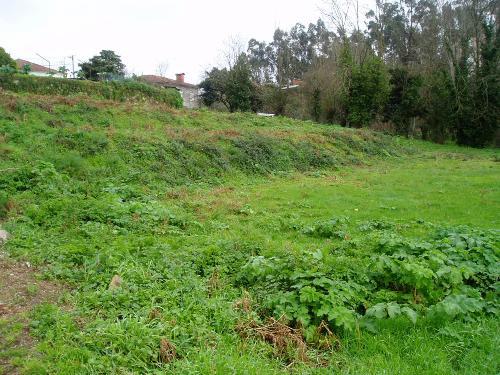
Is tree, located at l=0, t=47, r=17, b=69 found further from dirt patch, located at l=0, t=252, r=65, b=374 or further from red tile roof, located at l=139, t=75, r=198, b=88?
dirt patch, located at l=0, t=252, r=65, b=374

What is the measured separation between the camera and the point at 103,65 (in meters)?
36.7

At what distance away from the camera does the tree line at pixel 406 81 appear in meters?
29.3

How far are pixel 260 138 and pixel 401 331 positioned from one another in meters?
14.3

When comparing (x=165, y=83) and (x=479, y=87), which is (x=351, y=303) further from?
(x=165, y=83)

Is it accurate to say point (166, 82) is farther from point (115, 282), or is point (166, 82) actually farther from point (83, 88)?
point (115, 282)

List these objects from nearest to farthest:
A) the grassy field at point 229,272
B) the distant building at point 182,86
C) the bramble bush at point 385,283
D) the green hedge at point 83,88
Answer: the grassy field at point 229,272 < the bramble bush at point 385,283 < the green hedge at point 83,88 < the distant building at point 182,86

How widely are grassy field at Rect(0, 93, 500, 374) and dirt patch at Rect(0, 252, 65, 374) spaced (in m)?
0.02

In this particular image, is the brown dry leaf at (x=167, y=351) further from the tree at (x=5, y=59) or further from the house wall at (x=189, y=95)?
the house wall at (x=189, y=95)

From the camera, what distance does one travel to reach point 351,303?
4.32 metres

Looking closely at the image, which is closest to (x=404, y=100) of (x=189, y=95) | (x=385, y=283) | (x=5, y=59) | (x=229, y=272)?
(x=189, y=95)

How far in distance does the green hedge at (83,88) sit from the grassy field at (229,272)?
7384 millimetres

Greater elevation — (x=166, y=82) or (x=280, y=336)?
(x=166, y=82)

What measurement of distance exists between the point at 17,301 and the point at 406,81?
34.4 m

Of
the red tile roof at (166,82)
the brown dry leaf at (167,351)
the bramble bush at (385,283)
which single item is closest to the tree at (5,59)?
the red tile roof at (166,82)
